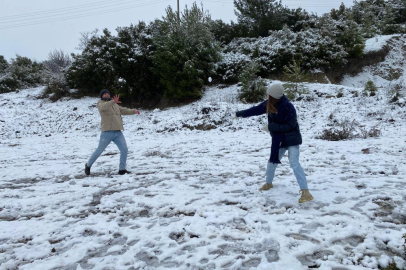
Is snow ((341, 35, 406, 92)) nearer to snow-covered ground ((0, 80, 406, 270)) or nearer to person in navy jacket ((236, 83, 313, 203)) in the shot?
snow-covered ground ((0, 80, 406, 270))

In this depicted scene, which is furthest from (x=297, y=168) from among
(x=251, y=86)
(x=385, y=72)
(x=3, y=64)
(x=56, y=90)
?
(x=3, y=64)

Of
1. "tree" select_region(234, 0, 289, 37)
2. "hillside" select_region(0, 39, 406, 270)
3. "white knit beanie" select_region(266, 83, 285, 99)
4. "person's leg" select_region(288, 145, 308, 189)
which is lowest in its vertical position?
"hillside" select_region(0, 39, 406, 270)

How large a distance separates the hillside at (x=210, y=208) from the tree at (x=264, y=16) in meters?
16.6

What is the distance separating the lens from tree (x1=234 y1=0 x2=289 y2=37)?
77.9ft

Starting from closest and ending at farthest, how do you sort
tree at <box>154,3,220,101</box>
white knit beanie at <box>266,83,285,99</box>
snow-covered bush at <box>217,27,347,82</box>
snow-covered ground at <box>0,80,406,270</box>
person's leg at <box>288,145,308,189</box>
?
snow-covered ground at <box>0,80,406,270</box>, white knit beanie at <box>266,83,285,99</box>, person's leg at <box>288,145,308,189</box>, tree at <box>154,3,220,101</box>, snow-covered bush at <box>217,27,347,82</box>

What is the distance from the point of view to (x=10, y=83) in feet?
80.4

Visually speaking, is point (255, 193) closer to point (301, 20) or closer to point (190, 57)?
point (190, 57)

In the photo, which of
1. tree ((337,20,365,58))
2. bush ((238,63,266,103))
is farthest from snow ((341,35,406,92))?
bush ((238,63,266,103))

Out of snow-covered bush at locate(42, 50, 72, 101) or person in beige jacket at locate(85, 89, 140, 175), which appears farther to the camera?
snow-covered bush at locate(42, 50, 72, 101)

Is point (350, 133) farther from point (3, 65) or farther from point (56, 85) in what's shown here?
point (3, 65)

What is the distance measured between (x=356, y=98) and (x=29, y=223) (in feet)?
42.1

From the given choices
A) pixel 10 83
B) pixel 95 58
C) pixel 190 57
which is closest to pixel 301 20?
pixel 190 57

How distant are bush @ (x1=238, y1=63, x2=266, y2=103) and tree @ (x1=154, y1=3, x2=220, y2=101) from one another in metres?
2.92

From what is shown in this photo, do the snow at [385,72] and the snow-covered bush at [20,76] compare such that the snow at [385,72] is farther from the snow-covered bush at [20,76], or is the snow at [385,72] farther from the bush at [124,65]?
the snow-covered bush at [20,76]
